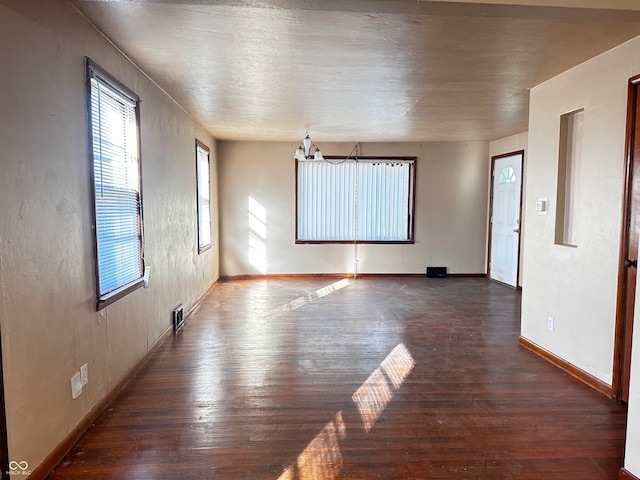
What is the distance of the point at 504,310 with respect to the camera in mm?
4941

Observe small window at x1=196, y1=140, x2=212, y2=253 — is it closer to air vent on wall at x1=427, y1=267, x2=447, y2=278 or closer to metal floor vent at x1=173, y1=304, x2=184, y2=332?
metal floor vent at x1=173, y1=304, x2=184, y2=332

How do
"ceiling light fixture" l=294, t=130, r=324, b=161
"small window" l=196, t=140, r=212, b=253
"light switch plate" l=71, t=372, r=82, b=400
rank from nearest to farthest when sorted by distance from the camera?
"light switch plate" l=71, t=372, r=82, b=400, "small window" l=196, t=140, r=212, b=253, "ceiling light fixture" l=294, t=130, r=324, b=161

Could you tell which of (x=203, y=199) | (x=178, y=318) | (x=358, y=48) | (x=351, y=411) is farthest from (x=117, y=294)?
(x=203, y=199)

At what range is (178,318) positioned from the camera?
4.17 metres

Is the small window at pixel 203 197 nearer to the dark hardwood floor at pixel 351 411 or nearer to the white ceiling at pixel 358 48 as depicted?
the white ceiling at pixel 358 48

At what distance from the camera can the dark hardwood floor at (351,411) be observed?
200cm

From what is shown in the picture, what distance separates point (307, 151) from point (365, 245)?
2148 millimetres

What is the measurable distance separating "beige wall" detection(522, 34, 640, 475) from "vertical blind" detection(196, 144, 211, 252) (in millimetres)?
4102

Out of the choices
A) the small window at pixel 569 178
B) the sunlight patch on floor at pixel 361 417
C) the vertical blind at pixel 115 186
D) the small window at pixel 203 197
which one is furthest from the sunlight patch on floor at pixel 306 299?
the small window at pixel 569 178

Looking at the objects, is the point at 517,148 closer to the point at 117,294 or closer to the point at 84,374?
the point at 117,294

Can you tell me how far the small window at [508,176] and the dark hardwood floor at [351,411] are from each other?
2.87 meters

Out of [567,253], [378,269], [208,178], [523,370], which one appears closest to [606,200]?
[567,253]

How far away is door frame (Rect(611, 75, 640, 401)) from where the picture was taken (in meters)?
2.58

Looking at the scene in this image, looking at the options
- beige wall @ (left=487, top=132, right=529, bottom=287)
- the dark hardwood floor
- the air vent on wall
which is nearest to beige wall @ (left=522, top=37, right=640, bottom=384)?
the dark hardwood floor
